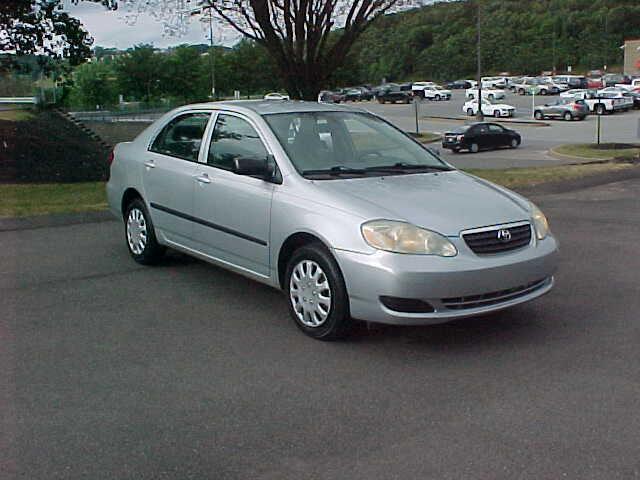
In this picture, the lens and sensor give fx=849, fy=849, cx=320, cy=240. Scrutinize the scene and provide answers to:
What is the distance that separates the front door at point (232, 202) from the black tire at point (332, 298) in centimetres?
55

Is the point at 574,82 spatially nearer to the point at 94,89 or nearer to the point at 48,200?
the point at 94,89

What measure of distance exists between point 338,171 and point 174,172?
1.67 m

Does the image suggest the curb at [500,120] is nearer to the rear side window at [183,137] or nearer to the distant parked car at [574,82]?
the distant parked car at [574,82]

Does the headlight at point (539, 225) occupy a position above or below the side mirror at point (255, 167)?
below

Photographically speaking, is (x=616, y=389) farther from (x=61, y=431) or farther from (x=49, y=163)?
(x=49, y=163)

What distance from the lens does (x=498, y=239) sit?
18.4 ft

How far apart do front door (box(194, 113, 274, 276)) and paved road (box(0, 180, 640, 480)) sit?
0.45m

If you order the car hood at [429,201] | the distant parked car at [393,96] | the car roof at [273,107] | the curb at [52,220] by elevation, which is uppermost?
the distant parked car at [393,96]

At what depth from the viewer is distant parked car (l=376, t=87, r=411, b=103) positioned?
83.4 meters

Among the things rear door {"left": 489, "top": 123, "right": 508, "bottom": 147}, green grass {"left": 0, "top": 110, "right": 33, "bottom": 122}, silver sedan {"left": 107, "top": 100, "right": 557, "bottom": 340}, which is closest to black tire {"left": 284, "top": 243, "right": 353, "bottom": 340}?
silver sedan {"left": 107, "top": 100, "right": 557, "bottom": 340}

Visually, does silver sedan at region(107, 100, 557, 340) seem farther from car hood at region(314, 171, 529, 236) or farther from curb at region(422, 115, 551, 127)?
curb at region(422, 115, 551, 127)

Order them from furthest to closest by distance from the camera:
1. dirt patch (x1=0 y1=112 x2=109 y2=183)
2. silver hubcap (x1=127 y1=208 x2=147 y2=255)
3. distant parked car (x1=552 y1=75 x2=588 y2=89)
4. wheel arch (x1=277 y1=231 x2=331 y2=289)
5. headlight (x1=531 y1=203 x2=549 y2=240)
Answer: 1. distant parked car (x1=552 y1=75 x2=588 y2=89)
2. dirt patch (x1=0 y1=112 x2=109 y2=183)
3. silver hubcap (x1=127 y1=208 x2=147 y2=255)
4. headlight (x1=531 y1=203 x2=549 y2=240)
5. wheel arch (x1=277 y1=231 x2=331 y2=289)

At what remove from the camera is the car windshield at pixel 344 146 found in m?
6.44

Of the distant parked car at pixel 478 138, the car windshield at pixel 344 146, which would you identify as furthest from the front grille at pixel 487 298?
the distant parked car at pixel 478 138
